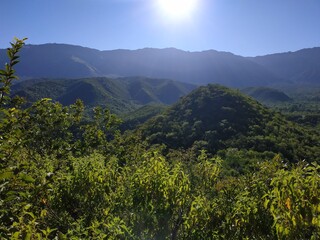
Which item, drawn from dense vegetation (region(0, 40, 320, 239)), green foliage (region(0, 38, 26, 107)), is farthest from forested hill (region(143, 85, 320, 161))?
green foliage (region(0, 38, 26, 107))

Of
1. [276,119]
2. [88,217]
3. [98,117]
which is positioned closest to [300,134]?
[276,119]

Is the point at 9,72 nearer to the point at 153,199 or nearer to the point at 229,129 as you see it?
the point at 153,199

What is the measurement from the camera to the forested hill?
2586 inches

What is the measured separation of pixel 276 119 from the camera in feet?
267

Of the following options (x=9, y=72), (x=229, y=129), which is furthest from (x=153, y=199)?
(x=229, y=129)

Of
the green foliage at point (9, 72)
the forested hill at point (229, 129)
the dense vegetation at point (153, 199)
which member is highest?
the green foliage at point (9, 72)

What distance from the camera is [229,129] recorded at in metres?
74.6

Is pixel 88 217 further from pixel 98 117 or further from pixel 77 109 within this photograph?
pixel 98 117

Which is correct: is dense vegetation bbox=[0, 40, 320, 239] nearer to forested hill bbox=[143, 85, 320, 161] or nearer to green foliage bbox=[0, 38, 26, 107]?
green foliage bbox=[0, 38, 26, 107]

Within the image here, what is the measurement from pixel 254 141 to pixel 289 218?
207ft

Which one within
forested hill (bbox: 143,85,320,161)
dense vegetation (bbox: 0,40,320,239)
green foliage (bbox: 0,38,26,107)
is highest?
green foliage (bbox: 0,38,26,107)

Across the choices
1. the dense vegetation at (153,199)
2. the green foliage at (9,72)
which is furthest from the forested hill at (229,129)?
the green foliage at (9,72)

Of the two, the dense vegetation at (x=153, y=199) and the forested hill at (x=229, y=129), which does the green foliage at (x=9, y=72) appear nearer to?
the dense vegetation at (x=153, y=199)

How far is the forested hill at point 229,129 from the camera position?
6569 cm
